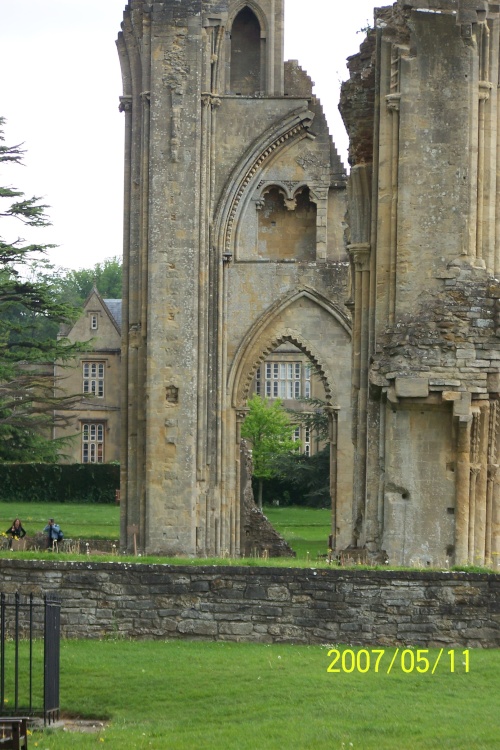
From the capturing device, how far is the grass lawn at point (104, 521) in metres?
35.4

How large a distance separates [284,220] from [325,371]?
3.32 m

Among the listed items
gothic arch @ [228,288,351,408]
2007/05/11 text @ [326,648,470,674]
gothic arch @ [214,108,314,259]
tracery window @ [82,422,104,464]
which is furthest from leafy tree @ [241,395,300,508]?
2007/05/11 text @ [326,648,470,674]

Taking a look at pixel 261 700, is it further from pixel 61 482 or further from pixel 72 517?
pixel 61 482

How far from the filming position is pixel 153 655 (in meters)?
14.2

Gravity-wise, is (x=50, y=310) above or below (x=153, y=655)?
above

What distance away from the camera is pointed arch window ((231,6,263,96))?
36375mm

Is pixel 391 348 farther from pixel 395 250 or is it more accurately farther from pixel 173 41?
pixel 173 41

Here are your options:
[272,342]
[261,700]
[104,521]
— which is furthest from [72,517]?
[261,700]

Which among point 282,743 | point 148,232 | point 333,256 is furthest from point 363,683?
point 333,256

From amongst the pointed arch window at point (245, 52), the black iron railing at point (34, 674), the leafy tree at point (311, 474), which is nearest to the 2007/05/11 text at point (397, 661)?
the black iron railing at point (34, 674)

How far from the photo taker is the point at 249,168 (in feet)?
111

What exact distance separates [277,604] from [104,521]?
2657cm

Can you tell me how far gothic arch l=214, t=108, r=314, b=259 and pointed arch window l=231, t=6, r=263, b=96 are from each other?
2.42 m

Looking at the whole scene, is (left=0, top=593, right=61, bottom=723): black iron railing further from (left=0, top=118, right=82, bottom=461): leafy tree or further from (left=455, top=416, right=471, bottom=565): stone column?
(left=0, top=118, right=82, bottom=461): leafy tree
